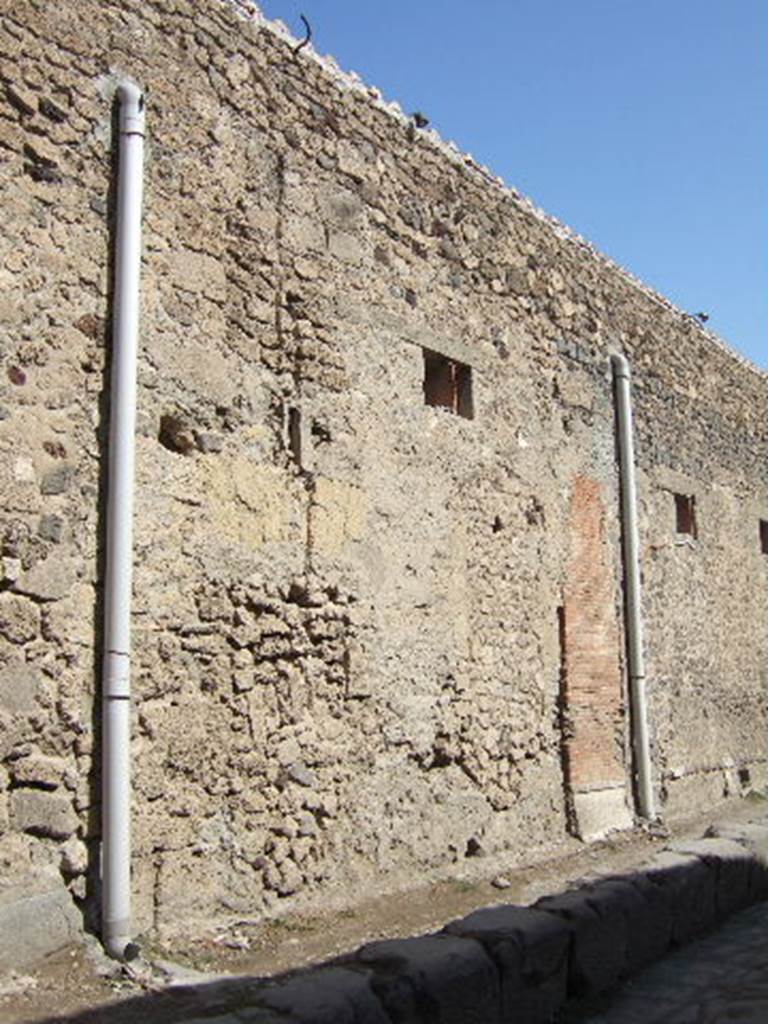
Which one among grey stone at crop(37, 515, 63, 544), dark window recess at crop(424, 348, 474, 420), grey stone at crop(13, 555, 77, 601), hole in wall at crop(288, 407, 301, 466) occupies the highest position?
dark window recess at crop(424, 348, 474, 420)

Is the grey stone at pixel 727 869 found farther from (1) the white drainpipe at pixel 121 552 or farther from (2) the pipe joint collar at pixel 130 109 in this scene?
(2) the pipe joint collar at pixel 130 109

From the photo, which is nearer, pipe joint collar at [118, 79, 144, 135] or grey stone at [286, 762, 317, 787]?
pipe joint collar at [118, 79, 144, 135]

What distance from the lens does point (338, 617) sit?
5.92 m

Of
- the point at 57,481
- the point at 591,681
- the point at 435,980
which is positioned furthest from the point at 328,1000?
the point at 591,681

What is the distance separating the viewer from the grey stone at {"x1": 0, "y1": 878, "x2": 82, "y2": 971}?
4152 millimetres

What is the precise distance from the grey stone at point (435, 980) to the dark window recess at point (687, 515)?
6.64m

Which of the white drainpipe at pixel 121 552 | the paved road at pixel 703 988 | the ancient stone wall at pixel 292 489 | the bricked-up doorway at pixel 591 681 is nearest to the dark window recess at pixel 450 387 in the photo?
the ancient stone wall at pixel 292 489

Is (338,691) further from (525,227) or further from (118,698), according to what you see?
(525,227)

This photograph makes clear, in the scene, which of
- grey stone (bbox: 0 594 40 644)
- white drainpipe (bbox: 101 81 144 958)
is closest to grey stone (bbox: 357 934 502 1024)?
white drainpipe (bbox: 101 81 144 958)

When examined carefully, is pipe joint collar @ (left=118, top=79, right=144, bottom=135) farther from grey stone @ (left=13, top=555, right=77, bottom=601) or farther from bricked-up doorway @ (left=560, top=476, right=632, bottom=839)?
bricked-up doorway @ (left=560, top=476, right=632, bottom=839)

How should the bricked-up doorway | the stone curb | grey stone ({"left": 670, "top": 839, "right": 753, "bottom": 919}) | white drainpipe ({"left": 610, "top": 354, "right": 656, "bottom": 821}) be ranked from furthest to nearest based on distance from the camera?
white drainpipe ({"left": 610, "top": 354, "right": 656, "bottom": 821}) < the bricked-up doorway < grey stone ({"left": 670, "top": 839, "right": 753, "bottom": 919}) < the stone curb

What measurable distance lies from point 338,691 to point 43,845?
6.08 ft

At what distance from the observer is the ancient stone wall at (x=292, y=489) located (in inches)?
185

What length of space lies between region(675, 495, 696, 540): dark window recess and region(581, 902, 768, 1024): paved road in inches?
193
